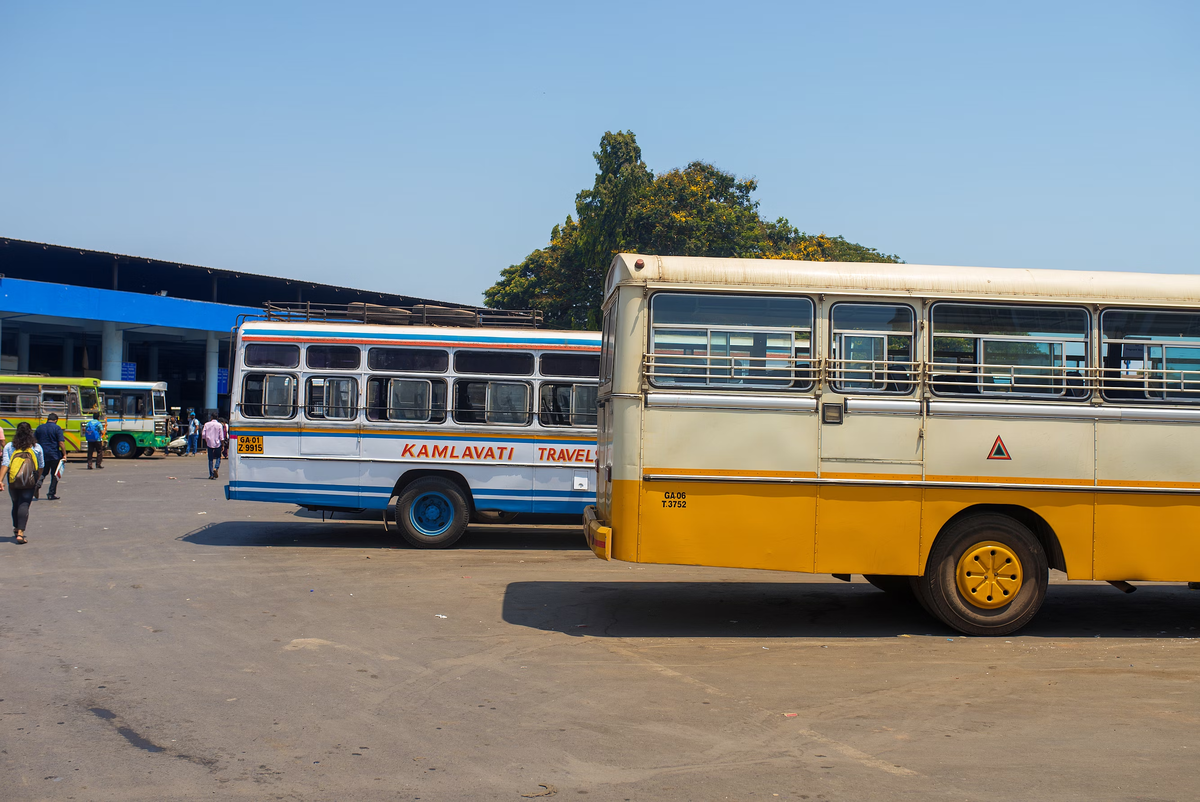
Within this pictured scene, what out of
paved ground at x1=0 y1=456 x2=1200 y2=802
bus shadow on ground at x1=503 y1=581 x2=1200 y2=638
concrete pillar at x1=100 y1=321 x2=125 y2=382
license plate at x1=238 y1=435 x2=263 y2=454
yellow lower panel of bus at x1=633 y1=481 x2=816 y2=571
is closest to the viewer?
paved ground at x1=0 y1=456 x2=1200 y2=802

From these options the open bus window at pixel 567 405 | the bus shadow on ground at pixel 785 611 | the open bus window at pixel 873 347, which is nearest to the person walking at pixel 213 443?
the open bus window at pixel 567 405

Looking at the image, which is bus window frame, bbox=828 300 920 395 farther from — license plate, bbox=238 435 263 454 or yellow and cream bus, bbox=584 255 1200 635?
license plate, bbox=238 435 263 454

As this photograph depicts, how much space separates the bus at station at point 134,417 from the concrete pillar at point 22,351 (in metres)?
11.1

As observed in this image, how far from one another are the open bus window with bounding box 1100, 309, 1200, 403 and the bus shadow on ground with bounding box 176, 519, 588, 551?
784cm

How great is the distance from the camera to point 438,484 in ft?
44.6

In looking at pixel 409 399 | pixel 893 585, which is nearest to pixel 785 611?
pixel 893 585

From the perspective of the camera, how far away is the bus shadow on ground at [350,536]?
13.9m

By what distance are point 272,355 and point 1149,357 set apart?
11.0 meters

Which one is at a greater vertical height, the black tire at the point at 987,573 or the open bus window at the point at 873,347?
the open bus window at the point at 873,347

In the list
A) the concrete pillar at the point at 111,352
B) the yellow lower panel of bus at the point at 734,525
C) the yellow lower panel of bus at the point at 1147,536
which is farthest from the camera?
the concrete pillar at the point at 111,352

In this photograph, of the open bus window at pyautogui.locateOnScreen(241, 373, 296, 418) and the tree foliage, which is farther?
the tree foliage

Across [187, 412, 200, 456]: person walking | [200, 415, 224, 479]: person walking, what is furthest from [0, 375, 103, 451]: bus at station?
[200, 415, 224, 479]: person walking

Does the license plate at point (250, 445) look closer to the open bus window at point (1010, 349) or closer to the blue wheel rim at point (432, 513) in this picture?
the blue wheel rim at point (432, 513)

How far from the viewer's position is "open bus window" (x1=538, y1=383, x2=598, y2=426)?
1368 centimetres
